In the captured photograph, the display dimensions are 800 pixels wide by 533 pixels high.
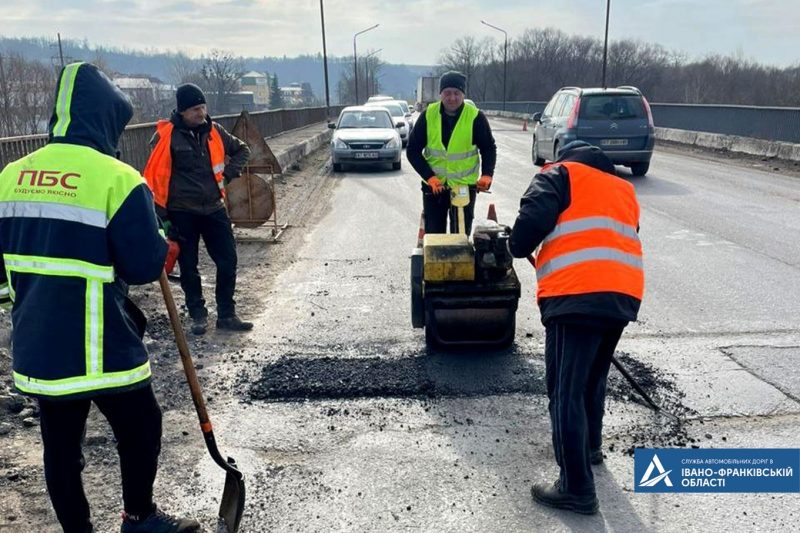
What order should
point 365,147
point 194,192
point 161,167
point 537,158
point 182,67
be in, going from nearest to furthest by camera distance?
point 161,167, point 194,192, point 365,147, point 537,158, point 182,67

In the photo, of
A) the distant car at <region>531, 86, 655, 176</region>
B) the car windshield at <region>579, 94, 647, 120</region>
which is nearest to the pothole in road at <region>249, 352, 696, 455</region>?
the distant car at <region>531, 86, 655, 176</region>

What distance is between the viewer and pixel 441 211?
19.2 feet

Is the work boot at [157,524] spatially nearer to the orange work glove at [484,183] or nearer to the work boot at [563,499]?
the work boot at [563,499]

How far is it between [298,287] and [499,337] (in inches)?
104

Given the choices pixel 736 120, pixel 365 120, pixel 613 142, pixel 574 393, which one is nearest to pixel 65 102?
pixel 574 393

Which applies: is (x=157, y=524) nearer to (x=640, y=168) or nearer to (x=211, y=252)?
(x=211, y=252)

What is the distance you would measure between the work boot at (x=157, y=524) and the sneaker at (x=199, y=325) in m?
2.64

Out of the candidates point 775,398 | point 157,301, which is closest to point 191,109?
point 157,301

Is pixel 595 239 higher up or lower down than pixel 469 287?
higher up

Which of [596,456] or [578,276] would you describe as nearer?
[578,276]

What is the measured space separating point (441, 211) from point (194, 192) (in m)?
2.13

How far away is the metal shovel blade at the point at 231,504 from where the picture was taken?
283 centimetres

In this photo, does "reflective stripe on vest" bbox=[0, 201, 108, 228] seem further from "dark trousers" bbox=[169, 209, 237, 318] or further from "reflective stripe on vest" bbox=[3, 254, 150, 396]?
"dark trousers" bbox=[169, 209, 237, 318]

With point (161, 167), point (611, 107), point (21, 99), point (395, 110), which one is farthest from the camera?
point (21, 99)
